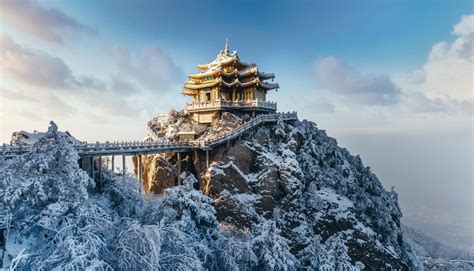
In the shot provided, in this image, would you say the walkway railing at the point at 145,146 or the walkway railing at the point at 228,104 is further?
the walkway railing at the point at 228,104

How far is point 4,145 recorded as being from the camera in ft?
72.7

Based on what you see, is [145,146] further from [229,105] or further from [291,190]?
[291,190]

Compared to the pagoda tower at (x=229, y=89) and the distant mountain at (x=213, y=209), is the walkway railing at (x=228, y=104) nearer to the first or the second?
the pagoda tower at (x=229, y=89)

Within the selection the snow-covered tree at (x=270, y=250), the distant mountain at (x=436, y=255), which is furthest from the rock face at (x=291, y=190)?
the distant mountain at (x=436, y=255)

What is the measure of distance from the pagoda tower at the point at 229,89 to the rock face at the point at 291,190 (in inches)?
114

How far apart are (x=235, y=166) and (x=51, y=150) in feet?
73.7

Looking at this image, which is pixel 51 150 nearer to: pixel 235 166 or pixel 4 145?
pixel 4 145

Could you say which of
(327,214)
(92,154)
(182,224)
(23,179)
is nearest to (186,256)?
(182,224)

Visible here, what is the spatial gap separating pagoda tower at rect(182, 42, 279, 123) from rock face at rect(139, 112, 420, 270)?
2.89m

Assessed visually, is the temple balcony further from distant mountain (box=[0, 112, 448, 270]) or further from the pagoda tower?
distant mountain (box=[0, 112, 448, 270])

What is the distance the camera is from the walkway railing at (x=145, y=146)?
22953 mm

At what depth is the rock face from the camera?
34562 millimetres

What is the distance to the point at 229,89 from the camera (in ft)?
165

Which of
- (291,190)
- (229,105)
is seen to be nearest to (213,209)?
(291,190)
